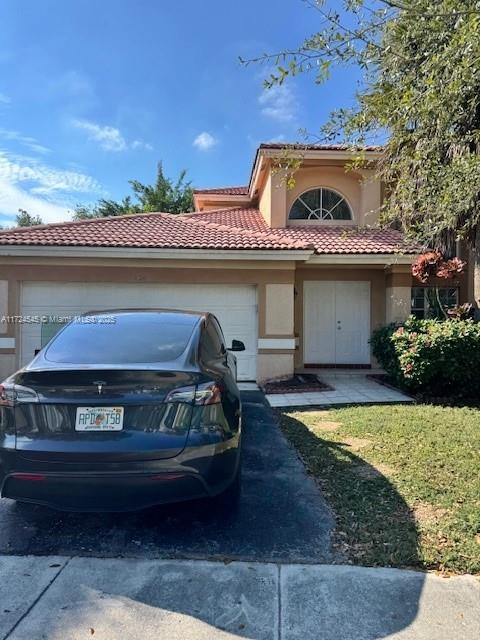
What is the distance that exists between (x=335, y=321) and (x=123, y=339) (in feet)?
28.3

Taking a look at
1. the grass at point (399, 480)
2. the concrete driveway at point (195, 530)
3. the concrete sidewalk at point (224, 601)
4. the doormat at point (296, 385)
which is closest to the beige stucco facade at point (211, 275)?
the doormat at point (296, 385)

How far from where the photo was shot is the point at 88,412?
3213 mm

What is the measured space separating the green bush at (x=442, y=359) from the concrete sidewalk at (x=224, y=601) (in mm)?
5612

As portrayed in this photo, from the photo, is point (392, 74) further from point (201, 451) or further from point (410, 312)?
point (410, 312)

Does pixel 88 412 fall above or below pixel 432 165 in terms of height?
below

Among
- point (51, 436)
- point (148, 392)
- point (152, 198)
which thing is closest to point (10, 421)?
point (51, 436)

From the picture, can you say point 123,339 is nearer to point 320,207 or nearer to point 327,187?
point 320,207

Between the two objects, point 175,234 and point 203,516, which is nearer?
point 203,516

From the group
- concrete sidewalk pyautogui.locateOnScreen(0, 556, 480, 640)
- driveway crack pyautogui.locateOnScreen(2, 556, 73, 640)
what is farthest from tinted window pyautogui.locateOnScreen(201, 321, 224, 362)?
driveway crack pyautogui.locateOnScreen(2, 556, 73, 640)

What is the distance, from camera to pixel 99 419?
3.21 meters

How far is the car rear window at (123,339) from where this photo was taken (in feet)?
11.9

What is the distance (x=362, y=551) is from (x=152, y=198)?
2926 cm

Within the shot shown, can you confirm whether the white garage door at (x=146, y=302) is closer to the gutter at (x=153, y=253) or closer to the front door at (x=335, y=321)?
the gutter at (x=153, y=253)

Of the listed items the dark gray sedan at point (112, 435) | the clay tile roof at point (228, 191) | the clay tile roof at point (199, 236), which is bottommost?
the dark gray sedan at point (112, 435)
